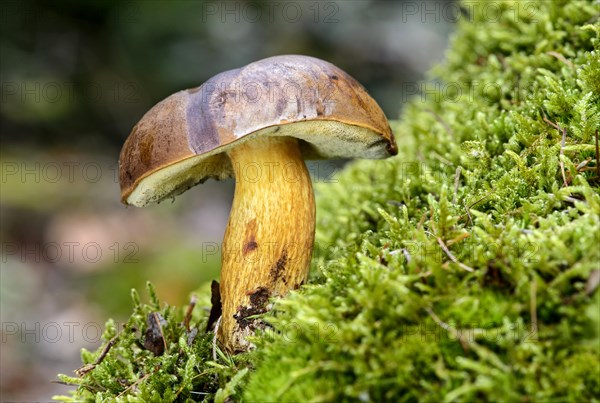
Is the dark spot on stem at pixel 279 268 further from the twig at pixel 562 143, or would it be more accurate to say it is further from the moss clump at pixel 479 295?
the twig at pixel 562 143

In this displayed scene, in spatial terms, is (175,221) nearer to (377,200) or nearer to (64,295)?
(64,295)

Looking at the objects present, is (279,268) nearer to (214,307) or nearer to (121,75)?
(214,307)

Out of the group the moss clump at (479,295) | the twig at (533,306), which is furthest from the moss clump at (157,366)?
the twig at (533,306)

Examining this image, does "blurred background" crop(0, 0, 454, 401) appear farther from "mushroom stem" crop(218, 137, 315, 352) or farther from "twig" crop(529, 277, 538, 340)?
"twig" crop(529, 277, 538, 340)

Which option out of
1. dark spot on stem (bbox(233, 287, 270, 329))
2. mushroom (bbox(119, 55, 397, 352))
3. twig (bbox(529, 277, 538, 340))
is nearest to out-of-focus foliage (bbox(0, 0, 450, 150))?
mushroom (bbox(119, 55, 397, 352))

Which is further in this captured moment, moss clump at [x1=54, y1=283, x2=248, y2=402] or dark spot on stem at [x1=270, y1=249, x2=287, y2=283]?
dark spot on stem at [x1=270, y1=249, x2=287, y2=283]

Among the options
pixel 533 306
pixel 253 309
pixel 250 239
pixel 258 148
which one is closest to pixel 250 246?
pixel 250 239

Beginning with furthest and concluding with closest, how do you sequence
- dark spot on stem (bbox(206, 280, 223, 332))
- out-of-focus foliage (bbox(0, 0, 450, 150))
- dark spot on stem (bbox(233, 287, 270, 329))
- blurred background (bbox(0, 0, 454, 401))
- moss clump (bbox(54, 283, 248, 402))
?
out-of-focus foliage (bbox(0, 0, 450, 150))
blurred background (bbox(0, 0, 454, 401))
dark spot on stem (bbox(206, 280, 223, 332))
dark spot on stem (bbox(233, 287, 270, 329))
moss clump (bbox(54, 283, 248, 402))
